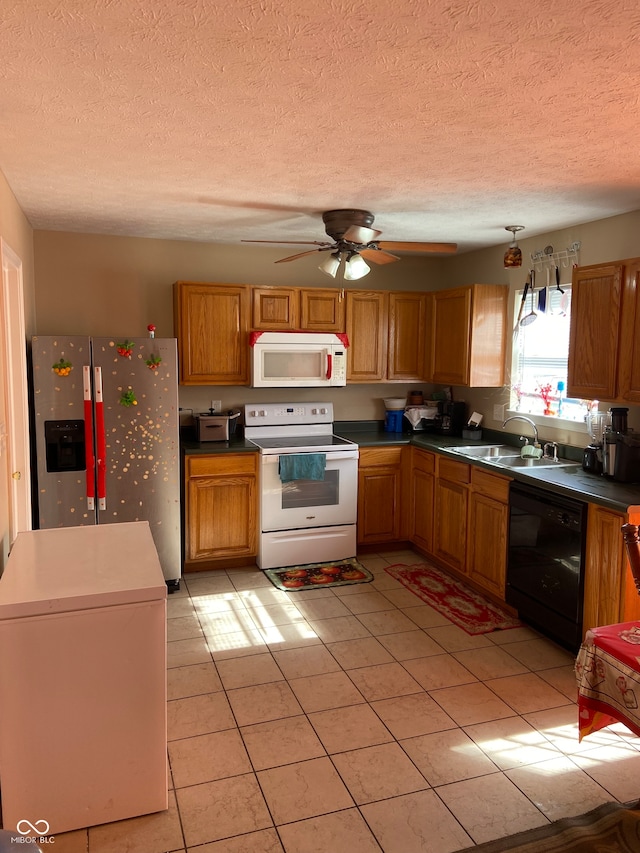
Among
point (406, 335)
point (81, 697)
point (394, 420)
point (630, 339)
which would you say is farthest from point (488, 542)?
point (81, 697)

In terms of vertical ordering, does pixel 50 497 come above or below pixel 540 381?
below

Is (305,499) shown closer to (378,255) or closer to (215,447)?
(215,447)

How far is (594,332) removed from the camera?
11.4 ft

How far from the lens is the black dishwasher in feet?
10.5

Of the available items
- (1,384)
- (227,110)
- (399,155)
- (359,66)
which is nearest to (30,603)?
(1,384)

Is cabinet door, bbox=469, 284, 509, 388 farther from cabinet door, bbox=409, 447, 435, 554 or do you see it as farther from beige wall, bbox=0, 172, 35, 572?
beige wall, bbox=0, 172, 35, 572

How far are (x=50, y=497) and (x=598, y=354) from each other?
10.9ft

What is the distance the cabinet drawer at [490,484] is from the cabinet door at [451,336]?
35.6 inches

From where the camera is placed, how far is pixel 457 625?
12.1ft

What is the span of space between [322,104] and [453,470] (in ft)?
9.16

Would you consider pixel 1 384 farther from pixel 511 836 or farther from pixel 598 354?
pixel 598 354

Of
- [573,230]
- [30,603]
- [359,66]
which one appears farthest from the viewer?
[573,230]

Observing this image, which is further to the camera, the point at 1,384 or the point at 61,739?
the point at 1,384

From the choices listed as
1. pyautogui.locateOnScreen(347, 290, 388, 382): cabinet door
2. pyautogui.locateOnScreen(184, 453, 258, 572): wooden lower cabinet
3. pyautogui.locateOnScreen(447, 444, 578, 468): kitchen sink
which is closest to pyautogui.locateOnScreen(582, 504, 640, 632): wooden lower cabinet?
pyautogui.locateOnScreen(447, 444, 578, 468): kitchen sink
